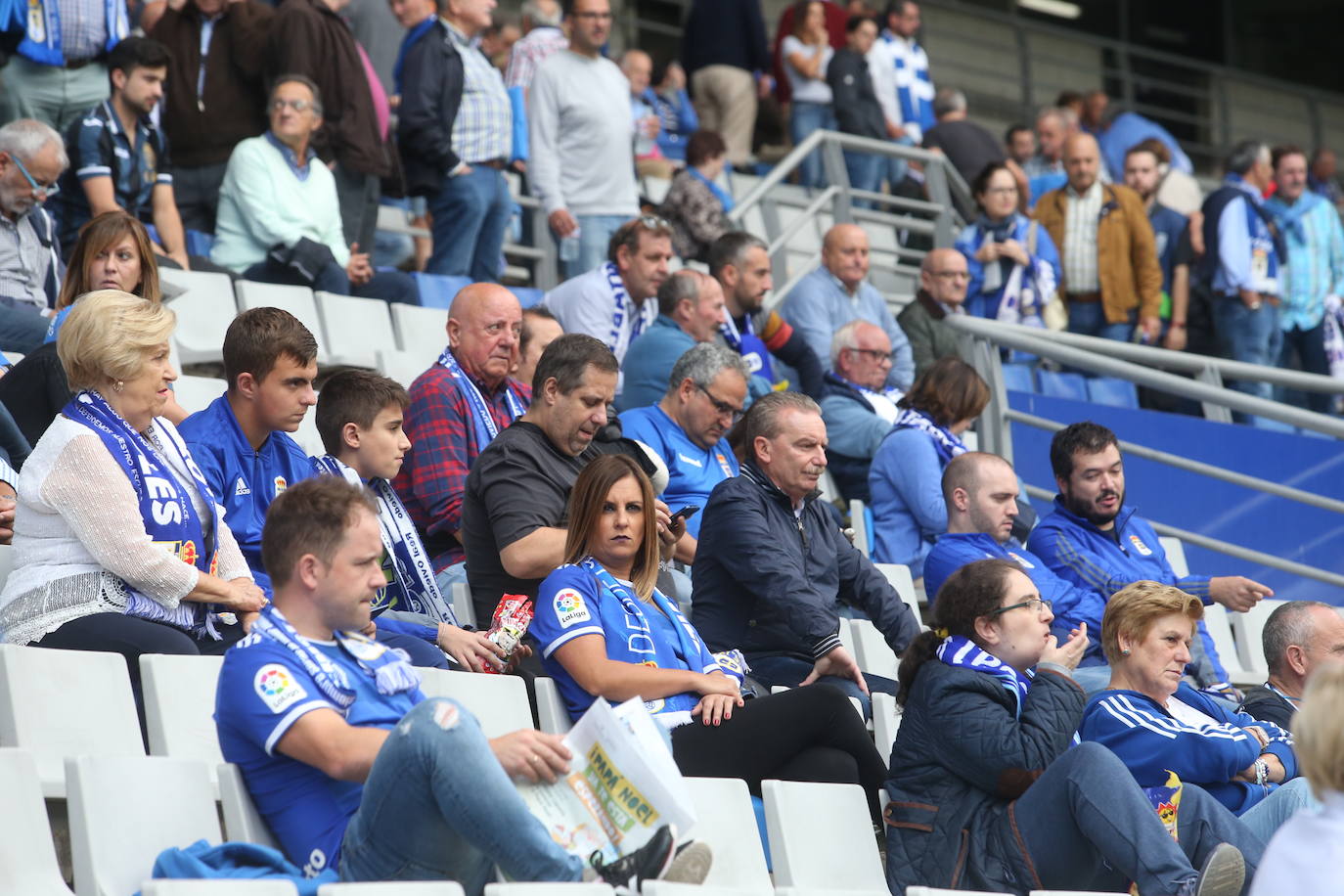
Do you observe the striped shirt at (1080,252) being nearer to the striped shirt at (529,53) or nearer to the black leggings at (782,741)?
the striped shirt at (529,53)

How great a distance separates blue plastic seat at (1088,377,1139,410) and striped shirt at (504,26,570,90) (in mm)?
2971

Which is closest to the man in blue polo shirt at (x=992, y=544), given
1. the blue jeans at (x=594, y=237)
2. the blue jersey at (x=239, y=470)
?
the blue jersey at (x=239, y=470)

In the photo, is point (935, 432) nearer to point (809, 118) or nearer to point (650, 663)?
point (650, 663)

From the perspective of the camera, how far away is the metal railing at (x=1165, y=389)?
6.02 metres

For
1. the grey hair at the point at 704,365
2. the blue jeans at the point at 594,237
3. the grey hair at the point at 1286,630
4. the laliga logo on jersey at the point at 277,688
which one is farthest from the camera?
the blue jeans at the point at 594,237

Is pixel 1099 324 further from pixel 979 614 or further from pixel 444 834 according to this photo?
pixel 444 834

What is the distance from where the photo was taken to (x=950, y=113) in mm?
10070

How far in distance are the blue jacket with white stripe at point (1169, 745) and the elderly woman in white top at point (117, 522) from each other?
1847 mm

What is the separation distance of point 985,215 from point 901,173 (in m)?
1.45

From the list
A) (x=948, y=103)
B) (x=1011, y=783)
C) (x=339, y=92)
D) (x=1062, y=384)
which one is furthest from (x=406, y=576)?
(x=948, y=103)

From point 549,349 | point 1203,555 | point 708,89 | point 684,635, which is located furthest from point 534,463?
point 708,89

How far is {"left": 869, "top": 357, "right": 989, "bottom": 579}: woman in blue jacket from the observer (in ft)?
18.2

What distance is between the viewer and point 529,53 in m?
8.63

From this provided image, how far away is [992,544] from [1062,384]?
2.92m
